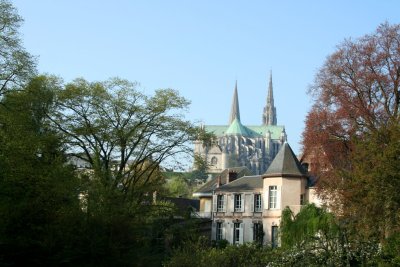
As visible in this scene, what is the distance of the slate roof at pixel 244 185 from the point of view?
50.8 m

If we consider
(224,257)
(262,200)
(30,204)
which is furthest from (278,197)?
(30,204)

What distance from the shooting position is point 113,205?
2428 centimetres

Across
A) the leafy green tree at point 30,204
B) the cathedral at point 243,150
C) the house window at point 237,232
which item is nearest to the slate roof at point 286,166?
the house window at point 237,232

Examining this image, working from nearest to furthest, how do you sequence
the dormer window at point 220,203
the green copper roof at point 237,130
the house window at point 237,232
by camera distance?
the house window at point 237,232 < the dormer window at point 220,203 < the green copper roof at point 237,130

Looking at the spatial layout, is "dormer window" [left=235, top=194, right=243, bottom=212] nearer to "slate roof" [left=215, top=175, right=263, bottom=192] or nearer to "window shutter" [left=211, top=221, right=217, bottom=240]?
"slate roof" [left=215, top=175, right=263, bottom=192]

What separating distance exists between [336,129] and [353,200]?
10686mm

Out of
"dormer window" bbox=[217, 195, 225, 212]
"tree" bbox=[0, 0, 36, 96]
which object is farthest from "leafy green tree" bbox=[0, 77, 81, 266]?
"dormer window" bbox=[217, 195, 225, 212]

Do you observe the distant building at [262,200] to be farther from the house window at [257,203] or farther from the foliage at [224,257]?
the foliage at [224,257]

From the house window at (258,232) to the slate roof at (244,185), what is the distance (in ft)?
9.50

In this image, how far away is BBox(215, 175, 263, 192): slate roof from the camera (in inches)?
2002

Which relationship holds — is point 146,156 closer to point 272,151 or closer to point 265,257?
point 265,257

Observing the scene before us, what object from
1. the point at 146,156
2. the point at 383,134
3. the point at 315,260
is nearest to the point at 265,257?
the point at 315,260

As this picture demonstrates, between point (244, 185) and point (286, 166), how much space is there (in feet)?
18.1

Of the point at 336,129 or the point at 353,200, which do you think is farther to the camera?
the point at 336,129
